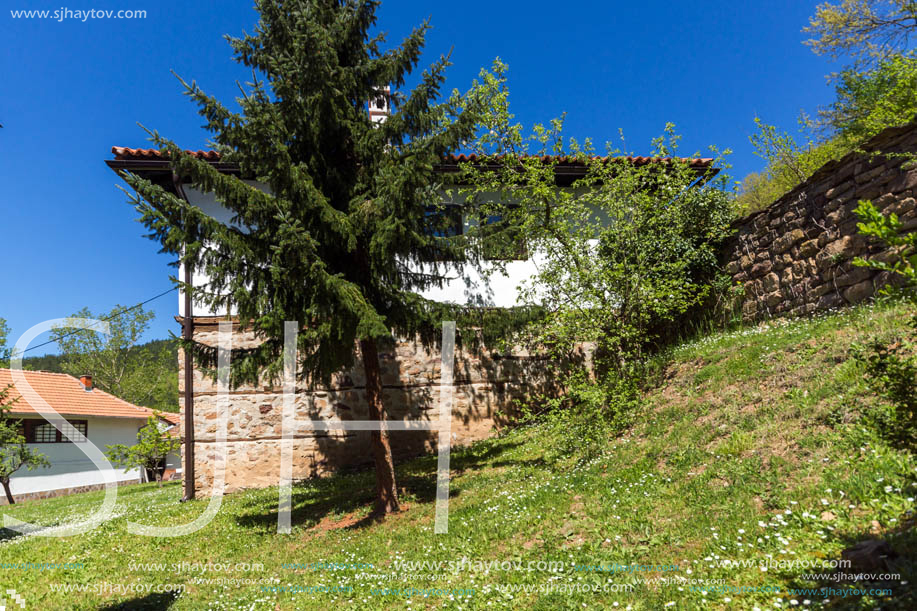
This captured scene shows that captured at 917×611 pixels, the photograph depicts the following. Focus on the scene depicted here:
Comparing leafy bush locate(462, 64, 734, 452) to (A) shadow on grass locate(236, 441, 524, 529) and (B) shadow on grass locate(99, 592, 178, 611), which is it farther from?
(B) shadow on grass locate(99, 592, 178, 611)

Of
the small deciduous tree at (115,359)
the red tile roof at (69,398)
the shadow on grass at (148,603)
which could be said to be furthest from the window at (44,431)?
the shadow on grass at (148,603)

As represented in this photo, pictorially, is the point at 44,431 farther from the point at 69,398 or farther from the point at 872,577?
the point at 872,577

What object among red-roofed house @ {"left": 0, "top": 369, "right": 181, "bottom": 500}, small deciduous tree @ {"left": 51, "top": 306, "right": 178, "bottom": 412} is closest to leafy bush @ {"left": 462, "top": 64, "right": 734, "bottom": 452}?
red-roofed house @ {"left": 0, "top": 369, "right": 181, "bottom": 500}

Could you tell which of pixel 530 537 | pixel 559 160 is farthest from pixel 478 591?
pixel 559 160

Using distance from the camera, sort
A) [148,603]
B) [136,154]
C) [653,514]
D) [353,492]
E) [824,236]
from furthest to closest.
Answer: [136,154] → [353,492] → [824,236] → [148,603] → [653,514]

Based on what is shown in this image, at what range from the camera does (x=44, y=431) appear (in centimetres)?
2383

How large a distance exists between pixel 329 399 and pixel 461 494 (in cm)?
496

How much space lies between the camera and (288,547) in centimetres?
621

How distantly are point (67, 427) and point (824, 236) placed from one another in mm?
32940

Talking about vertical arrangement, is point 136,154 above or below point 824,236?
above

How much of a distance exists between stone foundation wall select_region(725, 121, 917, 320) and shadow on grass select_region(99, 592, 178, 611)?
9.24m

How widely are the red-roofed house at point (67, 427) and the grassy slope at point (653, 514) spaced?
19102 millimetres

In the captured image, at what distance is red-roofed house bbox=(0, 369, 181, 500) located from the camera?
2277 cm

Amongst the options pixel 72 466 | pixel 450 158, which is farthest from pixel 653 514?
pixel 72 466
